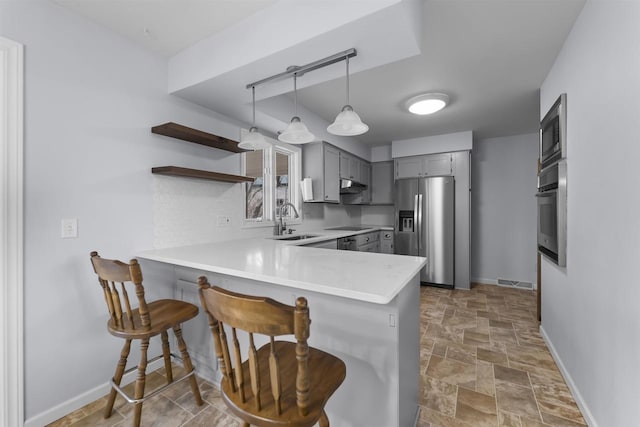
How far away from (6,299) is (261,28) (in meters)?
2.11

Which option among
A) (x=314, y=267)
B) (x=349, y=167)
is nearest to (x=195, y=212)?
(x=314, y=267)

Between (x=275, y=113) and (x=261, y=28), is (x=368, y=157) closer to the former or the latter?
(x=275, y=113)

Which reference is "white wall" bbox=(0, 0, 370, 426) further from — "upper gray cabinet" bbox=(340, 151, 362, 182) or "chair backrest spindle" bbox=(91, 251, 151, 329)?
"upper gray cabinet" bbox=(340, 151, 362, 182)

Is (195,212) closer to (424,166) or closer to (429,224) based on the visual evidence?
(429,224)

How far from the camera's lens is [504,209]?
15.4ft

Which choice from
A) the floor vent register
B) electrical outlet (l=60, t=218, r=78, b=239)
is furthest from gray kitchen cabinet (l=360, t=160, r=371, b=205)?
electrical outlet (l=60, t=218, r=78, b=239)

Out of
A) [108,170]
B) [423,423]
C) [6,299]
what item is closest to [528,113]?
[423,423]

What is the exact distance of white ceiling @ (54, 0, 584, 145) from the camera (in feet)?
5.63

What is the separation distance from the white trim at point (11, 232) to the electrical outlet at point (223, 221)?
1353 millimetres

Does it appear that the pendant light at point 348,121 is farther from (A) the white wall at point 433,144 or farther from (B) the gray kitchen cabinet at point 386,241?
(B) the gray kitchen cabinet at point 386,241

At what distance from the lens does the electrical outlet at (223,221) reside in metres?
2.74

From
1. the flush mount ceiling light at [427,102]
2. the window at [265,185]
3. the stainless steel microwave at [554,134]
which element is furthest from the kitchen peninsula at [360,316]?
the flush mount ceiling light at [427,102]

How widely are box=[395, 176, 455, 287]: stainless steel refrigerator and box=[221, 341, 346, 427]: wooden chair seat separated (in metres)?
3.70

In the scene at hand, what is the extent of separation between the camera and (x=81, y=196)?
1.81m
